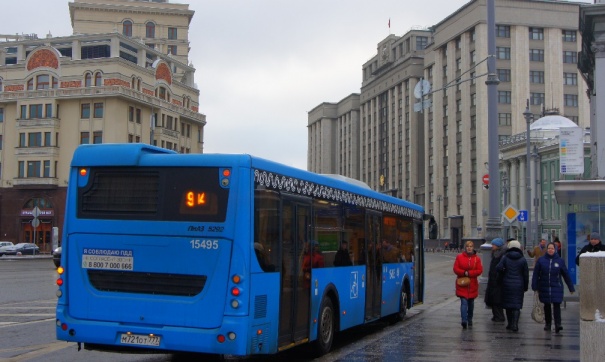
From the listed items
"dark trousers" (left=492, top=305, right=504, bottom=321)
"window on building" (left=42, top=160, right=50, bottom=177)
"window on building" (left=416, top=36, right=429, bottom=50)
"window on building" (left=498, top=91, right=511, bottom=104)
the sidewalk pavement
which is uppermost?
"window on building" (left=416, top=36, right=429, bottom=50)

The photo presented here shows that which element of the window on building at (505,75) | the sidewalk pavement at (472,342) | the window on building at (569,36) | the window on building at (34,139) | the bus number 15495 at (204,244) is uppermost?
the window on building at (569,36)

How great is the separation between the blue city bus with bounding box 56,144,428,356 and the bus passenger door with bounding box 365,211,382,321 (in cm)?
358

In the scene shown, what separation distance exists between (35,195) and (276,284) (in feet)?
222

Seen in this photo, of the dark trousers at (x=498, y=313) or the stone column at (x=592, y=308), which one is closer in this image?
the stone column at (x=592, y=308)

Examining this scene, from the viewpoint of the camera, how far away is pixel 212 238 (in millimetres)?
8977

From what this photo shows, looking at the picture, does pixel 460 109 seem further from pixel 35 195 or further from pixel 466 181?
pixel 35 195

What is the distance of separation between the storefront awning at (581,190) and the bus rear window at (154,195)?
38.8ft

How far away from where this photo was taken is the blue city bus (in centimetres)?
891

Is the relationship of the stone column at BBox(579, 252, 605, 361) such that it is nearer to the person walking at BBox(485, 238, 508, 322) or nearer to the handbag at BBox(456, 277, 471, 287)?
the handbag at BBox(456, 277, 471, 287)

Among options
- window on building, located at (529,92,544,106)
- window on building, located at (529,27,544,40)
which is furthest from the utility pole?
window on building, located at (529,27,544,40)

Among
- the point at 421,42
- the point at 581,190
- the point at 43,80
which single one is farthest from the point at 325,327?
the point at 421,42

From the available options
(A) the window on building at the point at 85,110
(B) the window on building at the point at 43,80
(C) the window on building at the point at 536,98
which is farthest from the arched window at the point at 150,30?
(C) the window on building at the point at 536,98

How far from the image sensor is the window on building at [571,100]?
9581 centimetres

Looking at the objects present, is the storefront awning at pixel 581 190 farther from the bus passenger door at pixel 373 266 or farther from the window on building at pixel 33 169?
the window on building at pixel 33 169
